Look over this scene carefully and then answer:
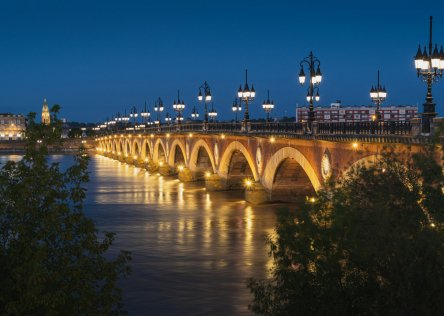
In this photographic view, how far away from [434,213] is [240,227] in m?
24.8

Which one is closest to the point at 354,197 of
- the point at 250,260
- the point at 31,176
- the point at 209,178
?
the point at 31,176

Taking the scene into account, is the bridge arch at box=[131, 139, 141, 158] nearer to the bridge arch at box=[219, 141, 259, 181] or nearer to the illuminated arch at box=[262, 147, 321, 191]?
the bridge arch at box=[219, 141, 259, 181]

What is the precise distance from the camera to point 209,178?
57.8m

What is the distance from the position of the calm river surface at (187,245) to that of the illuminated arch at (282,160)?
6.61ft

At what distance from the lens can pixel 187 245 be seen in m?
32.9

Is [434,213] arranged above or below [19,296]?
above

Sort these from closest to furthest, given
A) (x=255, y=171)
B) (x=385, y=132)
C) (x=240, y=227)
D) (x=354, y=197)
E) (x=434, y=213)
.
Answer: (x=434, y=213), (x=354, y=197), (x=385, y=132), (x=240, y=227), (x=255, y=171)

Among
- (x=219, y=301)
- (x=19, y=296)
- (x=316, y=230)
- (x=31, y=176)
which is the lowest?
(x=219, y=301)

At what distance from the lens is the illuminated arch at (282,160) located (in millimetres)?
35244

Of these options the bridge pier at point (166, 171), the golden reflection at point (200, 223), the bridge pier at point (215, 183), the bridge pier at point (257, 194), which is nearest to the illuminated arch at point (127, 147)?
the bridge pier at point (166, 171)

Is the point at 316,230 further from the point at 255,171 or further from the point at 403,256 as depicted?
the point at 255,171

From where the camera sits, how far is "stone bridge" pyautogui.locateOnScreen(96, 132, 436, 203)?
95.2ft

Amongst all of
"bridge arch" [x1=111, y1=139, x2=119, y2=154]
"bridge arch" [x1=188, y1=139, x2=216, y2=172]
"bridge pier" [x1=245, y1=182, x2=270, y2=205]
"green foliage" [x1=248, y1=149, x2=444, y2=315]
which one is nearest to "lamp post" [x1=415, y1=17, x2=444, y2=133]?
"green foliage" [x1=248, y1=149, x2=444, y2=315]

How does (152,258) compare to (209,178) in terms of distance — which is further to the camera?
(209,178)
